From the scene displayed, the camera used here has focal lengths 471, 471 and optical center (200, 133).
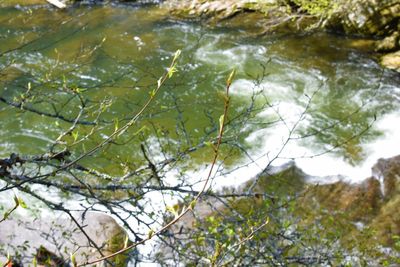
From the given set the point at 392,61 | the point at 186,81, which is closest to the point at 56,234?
the point at 186,81

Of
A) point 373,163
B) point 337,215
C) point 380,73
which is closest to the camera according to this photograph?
point 337,215

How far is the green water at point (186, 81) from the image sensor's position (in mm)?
6316

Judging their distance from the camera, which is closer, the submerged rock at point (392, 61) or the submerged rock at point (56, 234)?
the submerged rock at point (56, 234)

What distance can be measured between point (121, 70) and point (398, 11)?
213 inches

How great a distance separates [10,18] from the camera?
Answer: 388 inches

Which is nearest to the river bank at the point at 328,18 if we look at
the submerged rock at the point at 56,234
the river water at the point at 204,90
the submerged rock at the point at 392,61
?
the submerged rock at the point at 392,61

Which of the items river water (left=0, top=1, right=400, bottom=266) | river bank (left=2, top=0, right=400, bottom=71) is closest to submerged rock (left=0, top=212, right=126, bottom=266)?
river water (left=0, top=1, right=400, bottom=266)

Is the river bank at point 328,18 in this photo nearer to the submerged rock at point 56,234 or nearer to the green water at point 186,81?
the green water at point 186,81

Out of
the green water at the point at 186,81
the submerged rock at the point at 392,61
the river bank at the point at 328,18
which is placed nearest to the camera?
the green water at the point at 186,81

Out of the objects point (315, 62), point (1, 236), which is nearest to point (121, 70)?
point (315, 62)

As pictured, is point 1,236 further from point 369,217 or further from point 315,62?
point 315,62

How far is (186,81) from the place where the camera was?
779 cm

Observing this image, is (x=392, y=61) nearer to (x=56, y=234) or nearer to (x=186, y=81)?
(x=186, y=81)

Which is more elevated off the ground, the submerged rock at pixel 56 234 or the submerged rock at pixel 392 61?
the submerged rock at pixel 392 61
